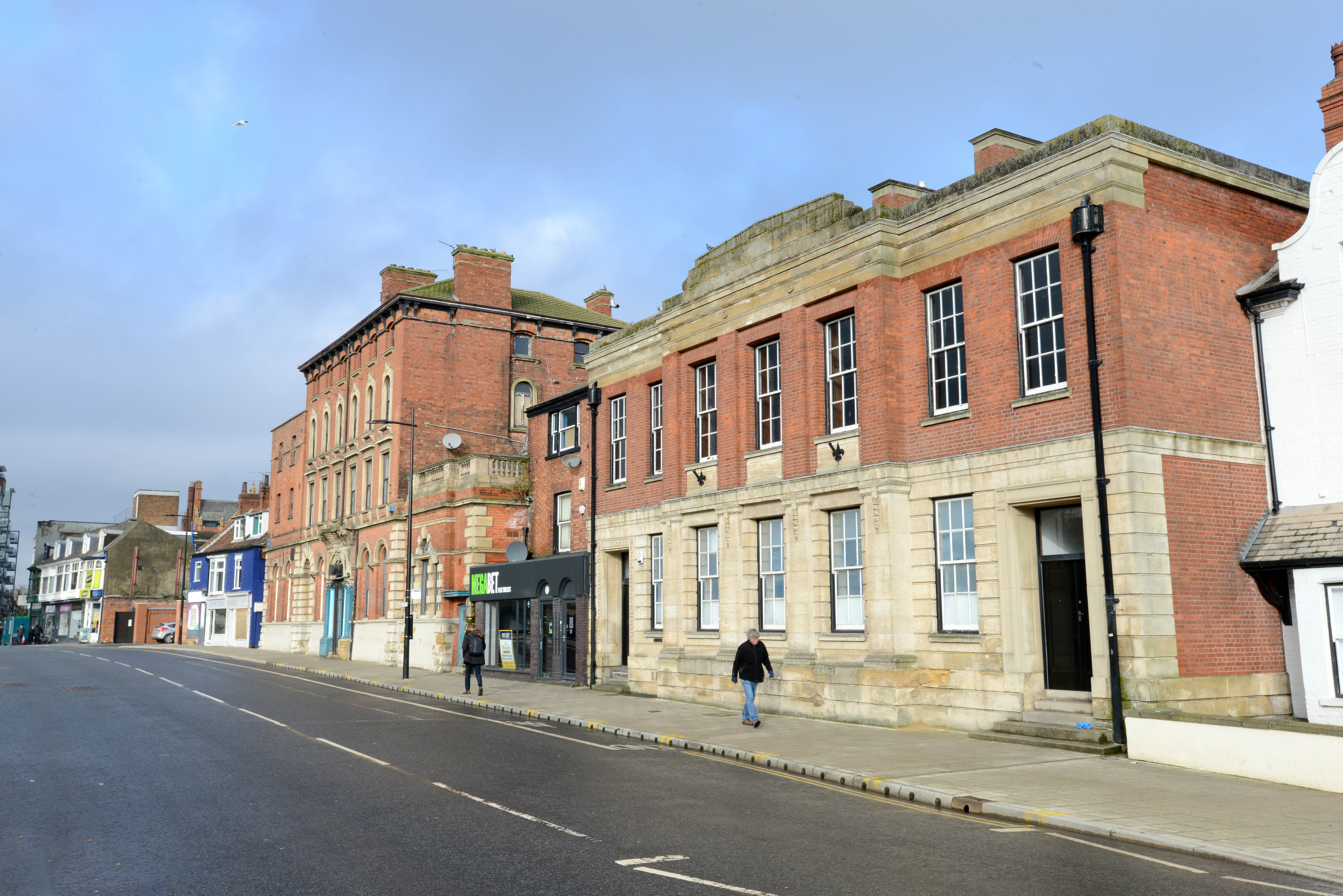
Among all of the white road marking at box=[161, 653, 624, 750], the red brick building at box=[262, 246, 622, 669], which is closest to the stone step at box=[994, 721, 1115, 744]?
the white road marking at box=[161, 653, 624, 750]

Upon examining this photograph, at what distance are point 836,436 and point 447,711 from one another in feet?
34.2

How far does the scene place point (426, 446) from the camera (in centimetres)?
4050

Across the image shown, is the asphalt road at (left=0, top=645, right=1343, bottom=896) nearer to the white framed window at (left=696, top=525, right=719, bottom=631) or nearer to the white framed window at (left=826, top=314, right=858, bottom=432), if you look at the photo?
the white framed window at (left=696, top=525, right=719, bottom=631)

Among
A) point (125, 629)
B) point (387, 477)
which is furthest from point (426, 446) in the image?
point (125, 629)

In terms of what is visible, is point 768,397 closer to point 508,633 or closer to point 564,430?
point 564,430

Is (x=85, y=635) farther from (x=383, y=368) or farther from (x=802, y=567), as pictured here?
(x=802, y=567)

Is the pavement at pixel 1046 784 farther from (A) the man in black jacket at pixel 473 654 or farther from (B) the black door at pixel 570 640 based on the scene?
(B) the black door at pixel 570 640

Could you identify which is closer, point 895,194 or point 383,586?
point 895,194

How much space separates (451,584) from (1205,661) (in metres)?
26.1

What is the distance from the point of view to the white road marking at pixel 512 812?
9.07 metres

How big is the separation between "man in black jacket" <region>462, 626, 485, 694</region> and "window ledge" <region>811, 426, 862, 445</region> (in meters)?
10.8

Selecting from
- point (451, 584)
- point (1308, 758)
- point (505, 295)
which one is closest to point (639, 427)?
point (451, 584)

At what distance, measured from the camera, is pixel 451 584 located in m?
35.6

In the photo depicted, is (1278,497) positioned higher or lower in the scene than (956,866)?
higher
